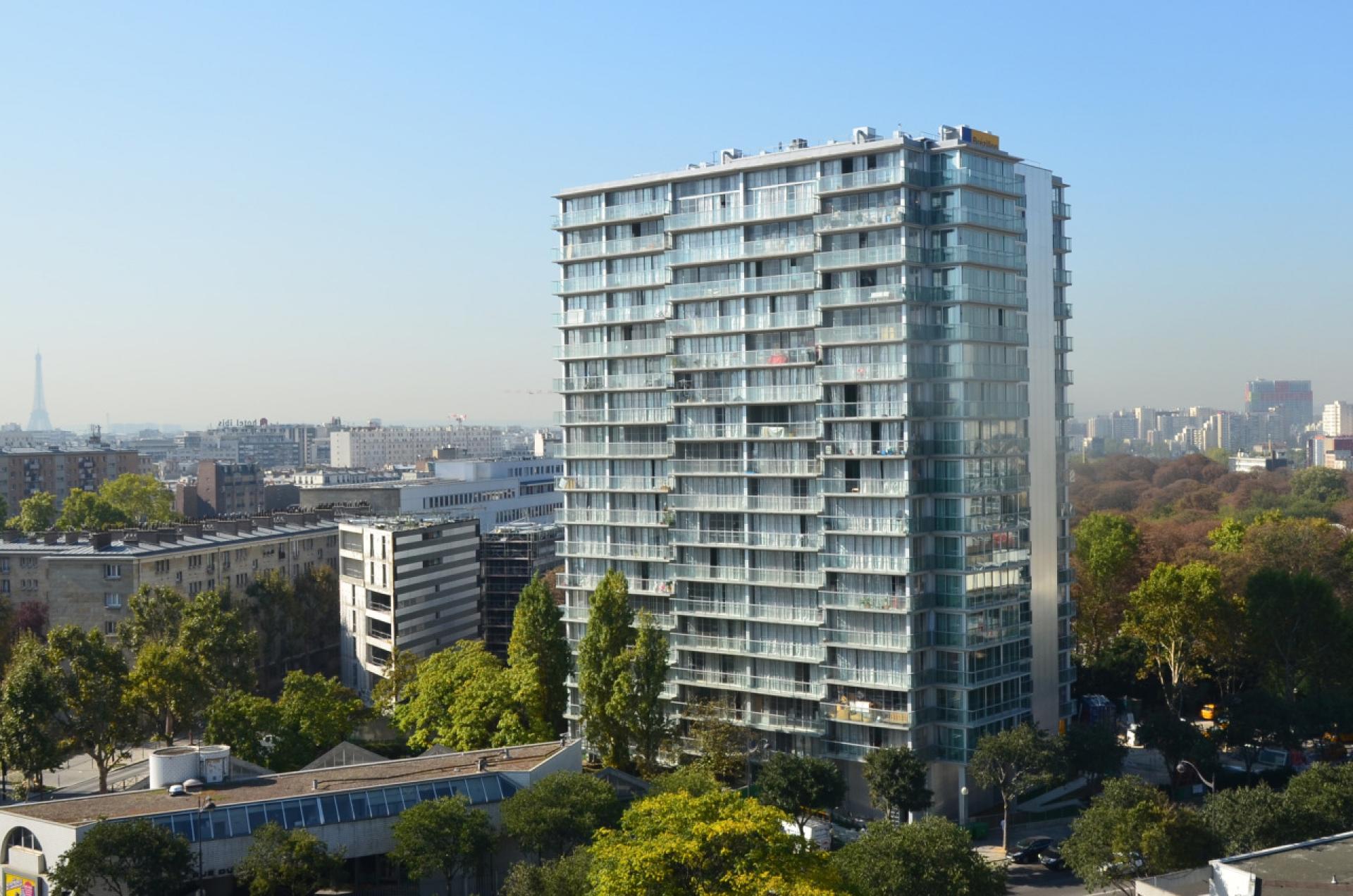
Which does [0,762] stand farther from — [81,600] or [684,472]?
[684,472]

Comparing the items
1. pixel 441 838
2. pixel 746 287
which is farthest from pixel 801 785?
pixel 746 287

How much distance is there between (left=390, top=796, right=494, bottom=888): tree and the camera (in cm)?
5962

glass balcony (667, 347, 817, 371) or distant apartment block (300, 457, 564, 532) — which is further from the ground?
glass balcony (667, 347, 817, 371)

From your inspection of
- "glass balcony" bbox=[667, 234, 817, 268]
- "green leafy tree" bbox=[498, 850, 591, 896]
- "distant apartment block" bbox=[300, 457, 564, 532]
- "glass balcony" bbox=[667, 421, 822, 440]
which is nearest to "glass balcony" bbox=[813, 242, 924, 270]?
"glass balcony" bbox=[667, 234, 817, 268]

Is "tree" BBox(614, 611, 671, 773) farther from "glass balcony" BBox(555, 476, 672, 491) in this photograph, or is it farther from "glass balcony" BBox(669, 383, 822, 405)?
"glass balcony" BBox(669, 383, 822, 405)

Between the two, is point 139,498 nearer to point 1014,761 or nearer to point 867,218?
point 867,218

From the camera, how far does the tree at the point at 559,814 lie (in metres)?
61.2

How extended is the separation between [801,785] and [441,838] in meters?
20.6

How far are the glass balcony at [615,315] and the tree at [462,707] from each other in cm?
2346

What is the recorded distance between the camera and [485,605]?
417ft

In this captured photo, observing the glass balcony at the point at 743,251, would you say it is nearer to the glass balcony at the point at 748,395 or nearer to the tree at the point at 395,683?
the glass balcony at the point at 748,395

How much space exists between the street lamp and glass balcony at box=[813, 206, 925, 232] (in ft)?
120

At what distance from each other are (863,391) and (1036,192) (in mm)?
Result: 17984

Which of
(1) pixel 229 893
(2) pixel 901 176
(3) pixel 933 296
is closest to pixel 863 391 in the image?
(3) pixel 933 296
